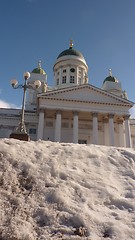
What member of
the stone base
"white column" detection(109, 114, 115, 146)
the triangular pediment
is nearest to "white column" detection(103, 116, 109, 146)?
"white column" detection(109, 114, 115, 146)

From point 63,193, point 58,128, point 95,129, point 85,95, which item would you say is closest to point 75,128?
point 58,128

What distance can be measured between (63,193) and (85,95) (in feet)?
89.3

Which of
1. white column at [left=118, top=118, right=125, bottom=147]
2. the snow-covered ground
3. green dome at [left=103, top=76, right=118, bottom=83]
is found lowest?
the snow-covered ground

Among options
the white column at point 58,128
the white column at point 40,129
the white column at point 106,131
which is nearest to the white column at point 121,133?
the white column at point 106,131

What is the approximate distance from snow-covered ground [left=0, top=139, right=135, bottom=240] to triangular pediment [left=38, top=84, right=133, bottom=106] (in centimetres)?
2307

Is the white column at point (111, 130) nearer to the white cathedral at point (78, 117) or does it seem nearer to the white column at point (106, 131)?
the white cathedral at point (78, 117)

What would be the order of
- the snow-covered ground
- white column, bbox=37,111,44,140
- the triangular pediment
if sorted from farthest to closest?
the triangular pediment
white column, bbox=37,111,44,140
the snow-covered ground

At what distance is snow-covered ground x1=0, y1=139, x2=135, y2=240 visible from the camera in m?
5.92

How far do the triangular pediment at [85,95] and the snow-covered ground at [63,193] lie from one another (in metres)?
23.1

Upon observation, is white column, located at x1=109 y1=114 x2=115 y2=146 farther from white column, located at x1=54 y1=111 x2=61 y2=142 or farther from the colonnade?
white column, located at x1=54 y1=111 x2=61 y2=142

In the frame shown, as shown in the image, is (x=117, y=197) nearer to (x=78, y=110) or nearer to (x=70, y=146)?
(x=70, y=146)

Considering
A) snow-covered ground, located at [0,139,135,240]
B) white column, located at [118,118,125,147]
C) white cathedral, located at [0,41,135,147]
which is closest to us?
snow-covered ground, located at [0,139,135,240]

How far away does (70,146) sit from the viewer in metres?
10.5

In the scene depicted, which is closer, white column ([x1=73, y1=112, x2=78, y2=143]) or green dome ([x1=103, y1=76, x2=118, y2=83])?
white column ([x1=73, y1=112, x2=78, y2=143])
